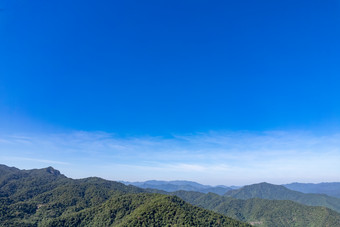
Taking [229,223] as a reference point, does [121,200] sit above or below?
above

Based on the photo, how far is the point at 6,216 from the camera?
4801 inches

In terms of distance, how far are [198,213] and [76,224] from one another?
7796cm

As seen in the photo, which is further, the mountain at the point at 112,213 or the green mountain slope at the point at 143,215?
the mountain at the point at 112,213

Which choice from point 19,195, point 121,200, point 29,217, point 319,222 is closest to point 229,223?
point 121,200

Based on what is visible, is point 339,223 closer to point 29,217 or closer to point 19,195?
point 29,217

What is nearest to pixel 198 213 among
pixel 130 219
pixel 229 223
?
pixel 229 223

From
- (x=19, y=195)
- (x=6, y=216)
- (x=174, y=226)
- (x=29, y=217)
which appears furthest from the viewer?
(x=19, y=195)

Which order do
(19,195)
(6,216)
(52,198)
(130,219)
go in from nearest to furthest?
(130,219) < (6,216) < (52,198) < (19,195)

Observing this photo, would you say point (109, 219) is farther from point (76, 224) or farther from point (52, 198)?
point (52, 198)

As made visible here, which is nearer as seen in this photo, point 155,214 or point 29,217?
point 155,214

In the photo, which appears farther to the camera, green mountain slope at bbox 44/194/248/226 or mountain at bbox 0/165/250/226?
mountain at bbox 0/165/250/226

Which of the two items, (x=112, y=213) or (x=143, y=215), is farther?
(x=112, y=213)

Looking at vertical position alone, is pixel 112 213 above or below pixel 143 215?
below

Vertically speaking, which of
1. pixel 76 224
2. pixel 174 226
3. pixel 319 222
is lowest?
pixel 319 222
